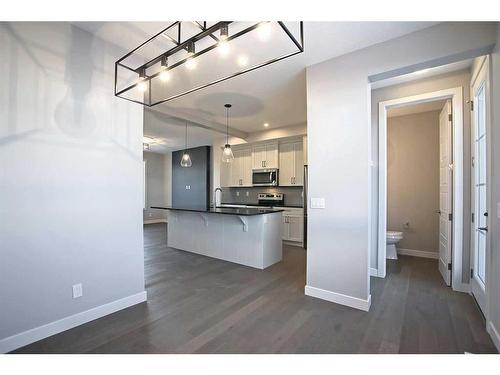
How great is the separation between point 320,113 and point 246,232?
2.06 meters

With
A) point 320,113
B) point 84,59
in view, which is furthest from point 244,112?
point 84,59

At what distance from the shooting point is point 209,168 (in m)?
7.71

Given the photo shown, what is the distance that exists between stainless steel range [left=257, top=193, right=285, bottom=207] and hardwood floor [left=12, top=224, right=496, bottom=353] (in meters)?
2.84

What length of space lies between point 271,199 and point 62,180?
4.58m

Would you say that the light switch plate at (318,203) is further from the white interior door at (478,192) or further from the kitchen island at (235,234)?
the white interior door at (478,192)

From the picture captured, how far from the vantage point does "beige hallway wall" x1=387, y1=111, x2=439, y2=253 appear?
418 cm

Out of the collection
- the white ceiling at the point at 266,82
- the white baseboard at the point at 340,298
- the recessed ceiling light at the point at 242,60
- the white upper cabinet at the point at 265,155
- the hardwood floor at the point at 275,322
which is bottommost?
the hardwood floor at the point at 275,322

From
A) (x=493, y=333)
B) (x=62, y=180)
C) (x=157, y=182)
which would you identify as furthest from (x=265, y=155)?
(x=157, y=182)

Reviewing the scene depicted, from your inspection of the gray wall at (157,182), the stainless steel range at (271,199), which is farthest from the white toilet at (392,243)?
the gray wall at (157,182)

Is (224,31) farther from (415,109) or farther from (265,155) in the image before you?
(265,155)

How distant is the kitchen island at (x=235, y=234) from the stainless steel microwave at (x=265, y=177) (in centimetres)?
176

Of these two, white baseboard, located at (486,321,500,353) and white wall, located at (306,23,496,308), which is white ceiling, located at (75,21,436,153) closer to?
white wall, located at (306,23,496,308)

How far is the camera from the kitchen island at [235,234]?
361cm

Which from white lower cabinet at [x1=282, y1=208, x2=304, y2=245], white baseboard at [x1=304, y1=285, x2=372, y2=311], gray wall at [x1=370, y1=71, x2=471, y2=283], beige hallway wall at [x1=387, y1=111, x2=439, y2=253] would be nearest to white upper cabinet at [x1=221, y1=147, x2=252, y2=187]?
white lower cabinet at [x1=282, y1=208, x2=304, y2=245]
